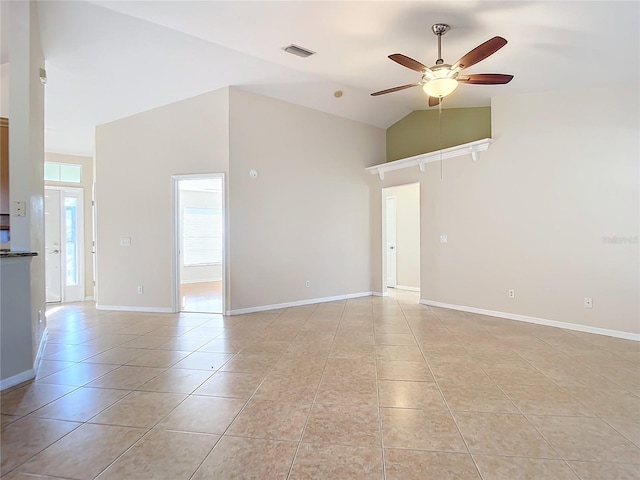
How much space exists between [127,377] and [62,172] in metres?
5.43

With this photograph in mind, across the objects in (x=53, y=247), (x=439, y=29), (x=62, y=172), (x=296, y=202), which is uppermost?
(x=439, y=29)

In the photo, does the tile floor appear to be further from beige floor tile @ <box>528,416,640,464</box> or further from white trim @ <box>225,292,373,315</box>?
white trim @ <box>225,292,373,315</box>

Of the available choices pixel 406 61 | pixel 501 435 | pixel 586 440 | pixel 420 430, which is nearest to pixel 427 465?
pixel 420 430

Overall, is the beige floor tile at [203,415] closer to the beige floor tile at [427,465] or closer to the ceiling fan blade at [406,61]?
the beige floor tile at [427,465]

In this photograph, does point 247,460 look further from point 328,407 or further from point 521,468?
point 521,468

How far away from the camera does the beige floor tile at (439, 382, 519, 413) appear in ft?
7.36

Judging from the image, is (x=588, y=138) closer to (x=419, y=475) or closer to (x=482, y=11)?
(x=482, y=11)

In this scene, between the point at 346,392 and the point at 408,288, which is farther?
the point at 408,288

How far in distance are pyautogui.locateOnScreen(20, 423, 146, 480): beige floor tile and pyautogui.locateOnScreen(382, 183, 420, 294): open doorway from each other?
5963mm

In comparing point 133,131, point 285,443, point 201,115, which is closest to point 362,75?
point 201,115

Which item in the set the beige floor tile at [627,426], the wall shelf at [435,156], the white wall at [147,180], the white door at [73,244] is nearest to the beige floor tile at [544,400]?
the beige floor tile at [627,426]

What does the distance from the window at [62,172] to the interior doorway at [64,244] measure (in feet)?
0.61

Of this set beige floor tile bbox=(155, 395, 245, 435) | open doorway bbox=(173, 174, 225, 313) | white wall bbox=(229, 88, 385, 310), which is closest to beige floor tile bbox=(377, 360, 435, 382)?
beige floor tile bbox=(155, 395, 245, 435)

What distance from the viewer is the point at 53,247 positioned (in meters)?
6.16
